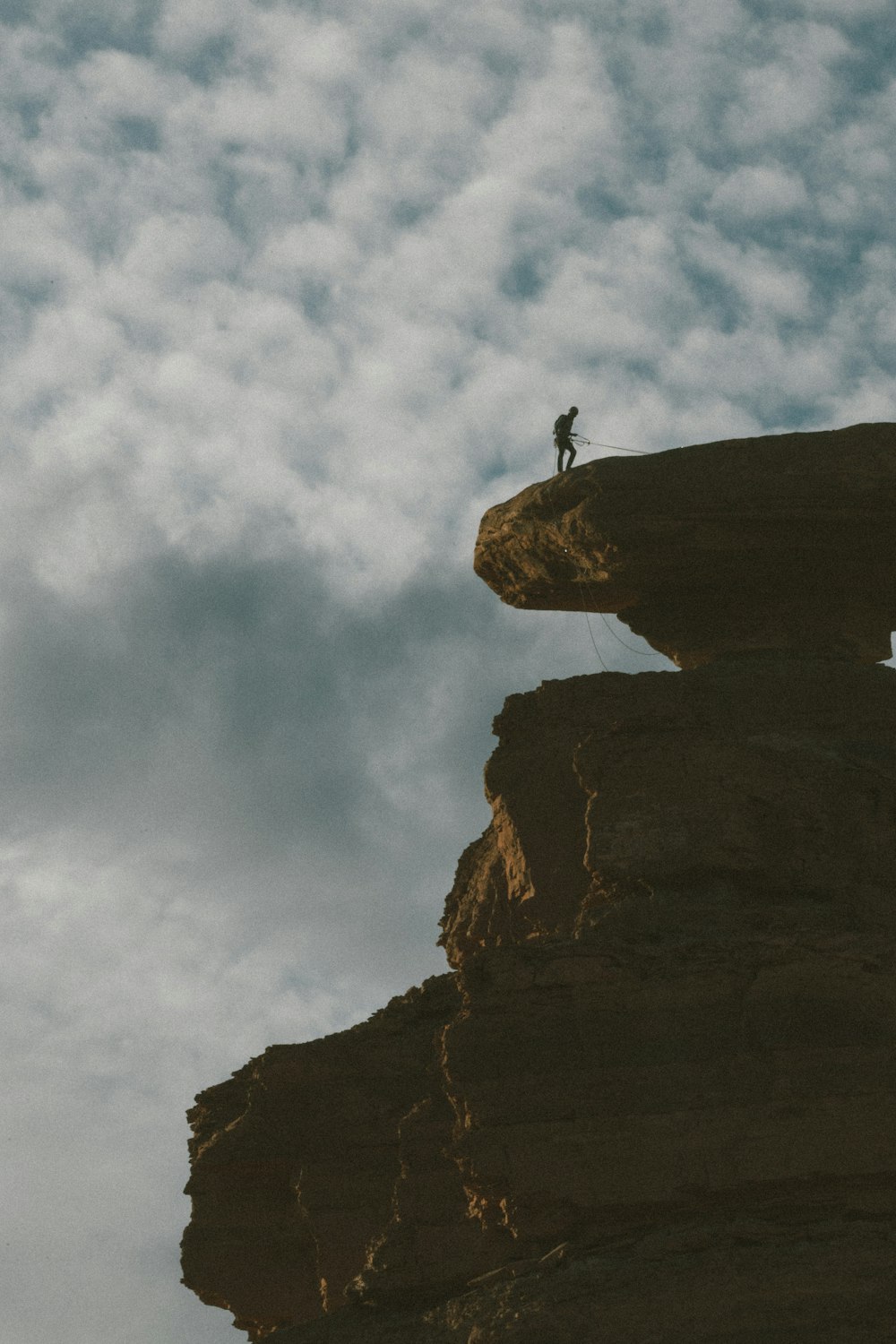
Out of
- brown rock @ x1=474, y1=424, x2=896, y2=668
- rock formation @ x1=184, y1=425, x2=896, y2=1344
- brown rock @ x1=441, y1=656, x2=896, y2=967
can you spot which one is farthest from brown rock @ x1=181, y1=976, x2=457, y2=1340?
brown rock @ x1=474, y1=424, x2=896, y2=668

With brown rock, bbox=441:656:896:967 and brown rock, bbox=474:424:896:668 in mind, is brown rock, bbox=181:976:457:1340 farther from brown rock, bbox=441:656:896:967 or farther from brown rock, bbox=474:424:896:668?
brown rock, bbox=474:424:896:668

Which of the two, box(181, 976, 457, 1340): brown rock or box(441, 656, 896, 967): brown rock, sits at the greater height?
box(441, 656, 896, 967): brown rock

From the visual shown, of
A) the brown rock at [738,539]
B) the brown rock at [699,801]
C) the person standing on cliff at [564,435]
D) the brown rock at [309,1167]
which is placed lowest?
the brown rock at [309,1167]

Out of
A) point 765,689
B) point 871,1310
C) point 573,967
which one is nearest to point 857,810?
point 765,689

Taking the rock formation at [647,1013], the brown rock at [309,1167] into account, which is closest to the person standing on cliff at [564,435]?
the rock formation at [647,1013]

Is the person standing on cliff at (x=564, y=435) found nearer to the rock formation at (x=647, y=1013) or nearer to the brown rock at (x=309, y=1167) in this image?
the rock formation at (x=647, y=1013)

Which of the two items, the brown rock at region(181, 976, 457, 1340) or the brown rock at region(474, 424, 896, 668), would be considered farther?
the brown rock at region(474, 424, 896, 668)

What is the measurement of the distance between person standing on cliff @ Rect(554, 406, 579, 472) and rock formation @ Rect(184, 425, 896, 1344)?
1682mm

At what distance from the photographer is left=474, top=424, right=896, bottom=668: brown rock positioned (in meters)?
19.8

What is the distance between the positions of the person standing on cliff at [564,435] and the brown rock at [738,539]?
2.04m

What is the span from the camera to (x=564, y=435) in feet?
75.7

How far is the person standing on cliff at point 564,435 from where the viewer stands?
23.1 meters

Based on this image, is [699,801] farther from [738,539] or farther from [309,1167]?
[309,1167]

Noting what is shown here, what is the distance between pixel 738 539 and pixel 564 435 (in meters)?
3.69
